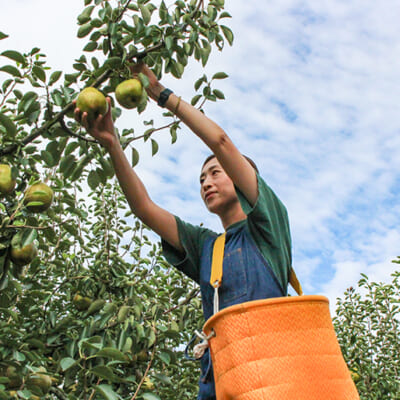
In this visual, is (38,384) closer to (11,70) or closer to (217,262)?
(217,262)

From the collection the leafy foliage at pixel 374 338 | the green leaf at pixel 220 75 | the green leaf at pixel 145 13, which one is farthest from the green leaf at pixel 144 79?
the leafy foliage at pixel 374 338

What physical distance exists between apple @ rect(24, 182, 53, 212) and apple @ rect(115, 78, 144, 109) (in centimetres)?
46

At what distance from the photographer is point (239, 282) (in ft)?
5.11

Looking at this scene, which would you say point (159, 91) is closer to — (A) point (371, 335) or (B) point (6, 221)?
(B) point (6, 221)

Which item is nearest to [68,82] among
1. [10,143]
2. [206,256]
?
[10,143]

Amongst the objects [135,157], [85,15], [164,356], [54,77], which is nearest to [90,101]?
[54,77]

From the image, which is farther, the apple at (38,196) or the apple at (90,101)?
the apple at (38,196)

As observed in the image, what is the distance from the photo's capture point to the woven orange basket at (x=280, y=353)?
117 cm

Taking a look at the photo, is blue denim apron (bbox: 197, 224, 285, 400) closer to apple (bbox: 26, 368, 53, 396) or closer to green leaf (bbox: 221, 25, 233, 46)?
apple (bbox: 26, 368, 53, 396)

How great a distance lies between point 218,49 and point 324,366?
1396 millimetres

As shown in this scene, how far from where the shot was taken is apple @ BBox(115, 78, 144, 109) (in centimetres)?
163

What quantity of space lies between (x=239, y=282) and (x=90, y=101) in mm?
820

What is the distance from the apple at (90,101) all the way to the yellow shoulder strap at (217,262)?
2.17 feet

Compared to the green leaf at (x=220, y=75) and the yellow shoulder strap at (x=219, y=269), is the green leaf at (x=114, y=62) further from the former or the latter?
the yellow shoulder strap at (x=219, y=269)
